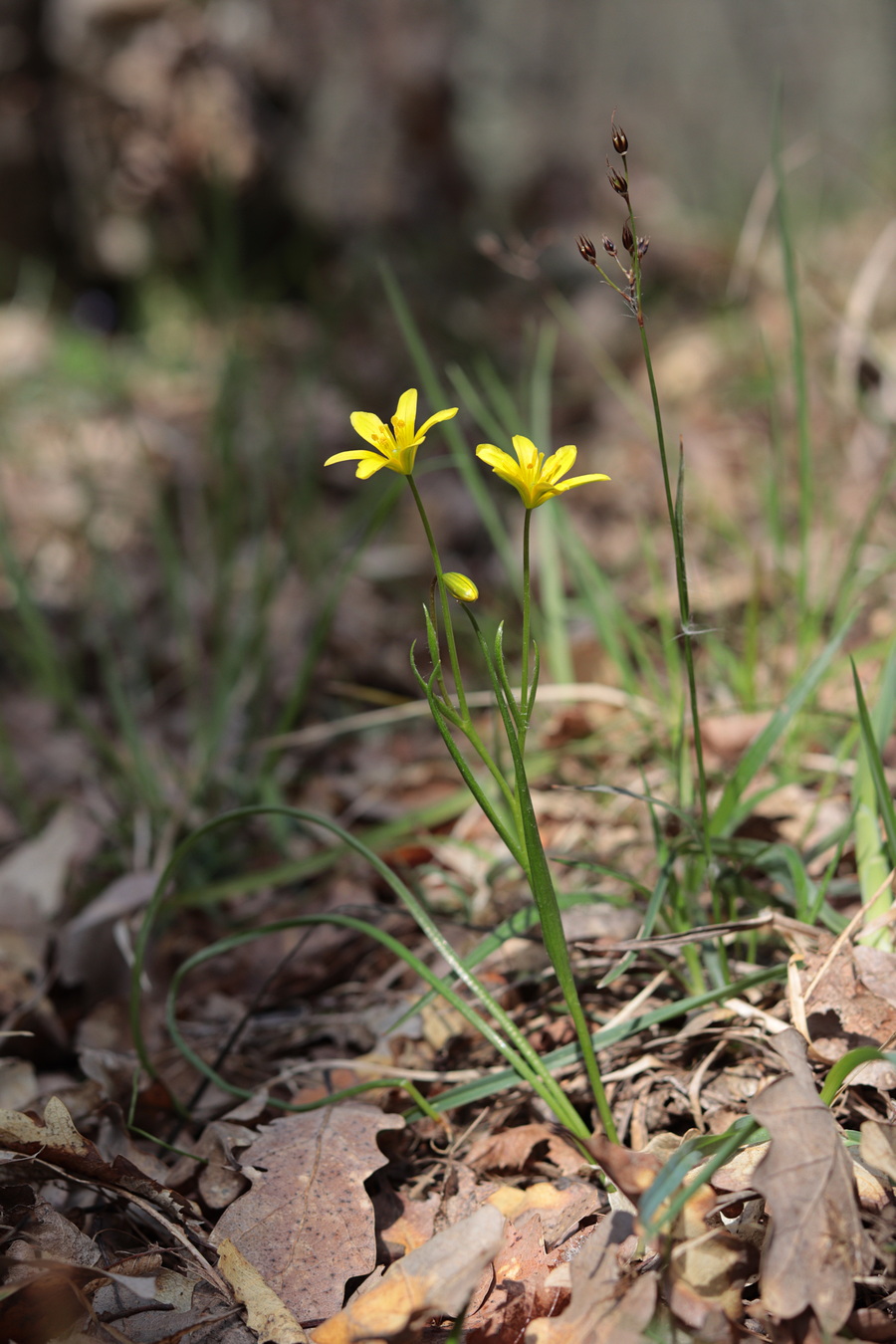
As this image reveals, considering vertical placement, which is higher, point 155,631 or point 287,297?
point 287,297

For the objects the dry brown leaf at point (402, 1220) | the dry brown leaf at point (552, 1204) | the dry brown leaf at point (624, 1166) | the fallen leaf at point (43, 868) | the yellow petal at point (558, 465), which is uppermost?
the yellow petal at point (558, 465)

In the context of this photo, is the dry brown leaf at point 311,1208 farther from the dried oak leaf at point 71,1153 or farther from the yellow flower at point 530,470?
the yellow flower at point 530,470

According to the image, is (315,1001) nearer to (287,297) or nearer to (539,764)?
(539,764)

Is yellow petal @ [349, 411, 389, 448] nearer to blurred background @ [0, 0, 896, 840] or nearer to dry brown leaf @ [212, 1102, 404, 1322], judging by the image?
dry brown leaf @ [212, 1102, 404, 1322]

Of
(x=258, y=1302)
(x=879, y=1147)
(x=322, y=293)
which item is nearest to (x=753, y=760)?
(x=879, y=1147)

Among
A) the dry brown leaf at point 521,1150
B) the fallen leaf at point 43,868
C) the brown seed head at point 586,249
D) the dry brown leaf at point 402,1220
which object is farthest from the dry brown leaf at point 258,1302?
the brown seed head at point 586,249

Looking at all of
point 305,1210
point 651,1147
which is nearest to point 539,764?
point 651,1147
